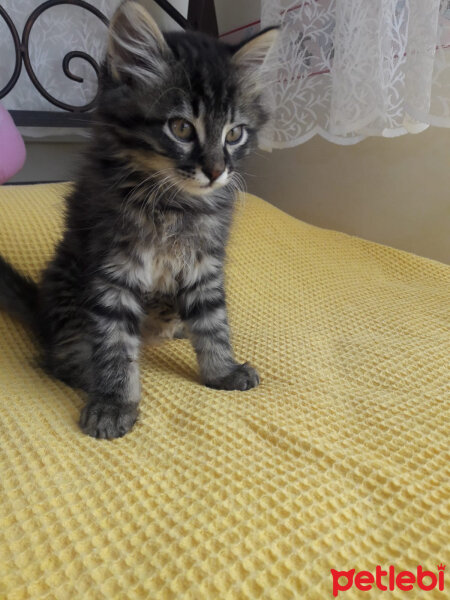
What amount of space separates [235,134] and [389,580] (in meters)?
0.78

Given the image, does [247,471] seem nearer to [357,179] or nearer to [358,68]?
[358,68]

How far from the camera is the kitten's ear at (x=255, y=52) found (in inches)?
37.3

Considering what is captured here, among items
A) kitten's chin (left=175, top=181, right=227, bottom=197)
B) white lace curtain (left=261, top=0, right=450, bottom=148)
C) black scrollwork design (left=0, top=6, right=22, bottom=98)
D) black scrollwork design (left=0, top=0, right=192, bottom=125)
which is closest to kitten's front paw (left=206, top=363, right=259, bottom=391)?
kitten's chin (left=175, top=181, right=227, bottom=197)

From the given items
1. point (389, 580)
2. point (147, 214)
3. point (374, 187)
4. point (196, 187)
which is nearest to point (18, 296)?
point (147, 214)

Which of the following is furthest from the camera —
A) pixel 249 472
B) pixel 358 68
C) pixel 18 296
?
pixel 358 68

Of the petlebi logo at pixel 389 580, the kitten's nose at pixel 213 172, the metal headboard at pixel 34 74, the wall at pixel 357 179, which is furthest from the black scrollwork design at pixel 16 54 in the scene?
the petlebi logo at pixel 389 580

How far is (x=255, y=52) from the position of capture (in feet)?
3.20

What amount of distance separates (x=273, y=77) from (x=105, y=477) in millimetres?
1419

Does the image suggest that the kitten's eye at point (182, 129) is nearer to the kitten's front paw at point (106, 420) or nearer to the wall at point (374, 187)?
the kitten's front paw at point (106, 420)

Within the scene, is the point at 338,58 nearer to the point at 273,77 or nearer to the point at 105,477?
the point at 273,77

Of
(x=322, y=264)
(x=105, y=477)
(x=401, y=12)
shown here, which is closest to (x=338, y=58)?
(x=401, y=12)

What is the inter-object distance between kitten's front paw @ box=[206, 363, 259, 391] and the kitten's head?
38 cm

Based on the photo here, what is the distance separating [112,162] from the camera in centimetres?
92

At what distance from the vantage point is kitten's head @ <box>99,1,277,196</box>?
0.85 metres
